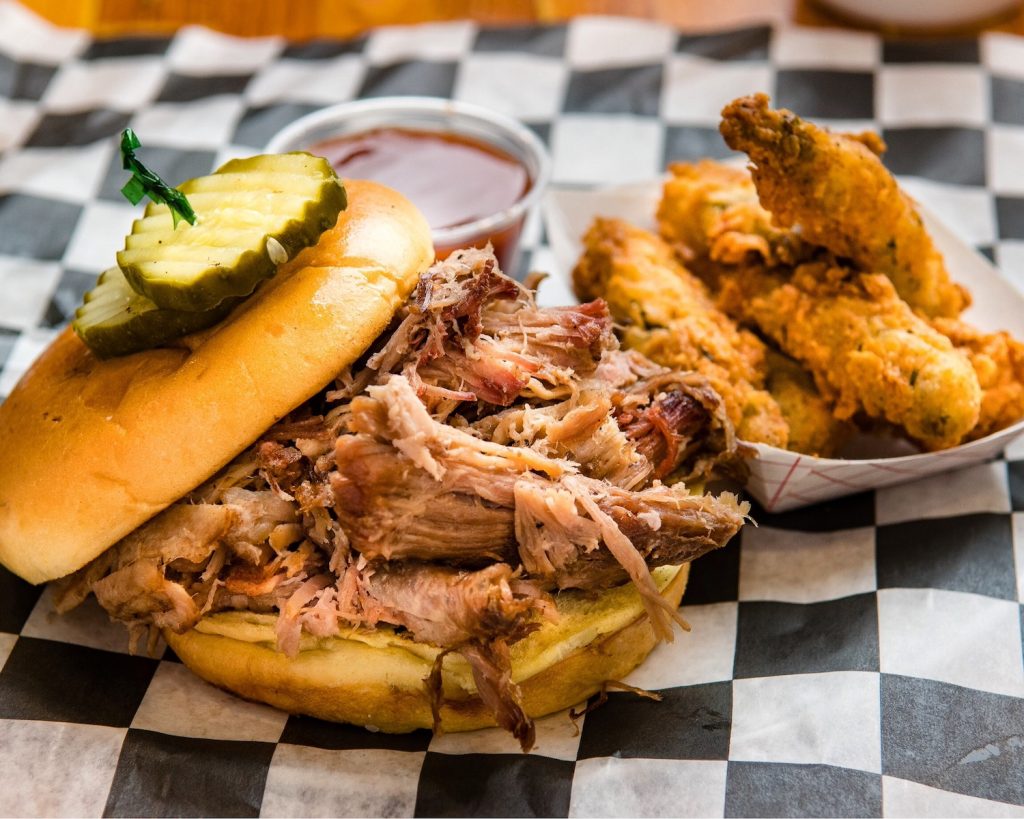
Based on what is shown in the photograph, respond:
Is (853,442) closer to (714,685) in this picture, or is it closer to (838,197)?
(838,197)

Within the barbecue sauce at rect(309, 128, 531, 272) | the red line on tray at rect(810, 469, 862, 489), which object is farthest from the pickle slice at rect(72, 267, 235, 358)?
the red line on tray at rect(810, 469, 862, 489)

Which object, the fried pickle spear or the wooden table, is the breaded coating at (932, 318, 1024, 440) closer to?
the fried pickle spear

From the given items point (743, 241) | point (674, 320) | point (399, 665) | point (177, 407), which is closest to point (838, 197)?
point (743, 241)

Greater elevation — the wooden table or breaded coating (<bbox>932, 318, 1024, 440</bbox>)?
breaded coating (<bbox>932, 318, 1024, 440</bbox>)

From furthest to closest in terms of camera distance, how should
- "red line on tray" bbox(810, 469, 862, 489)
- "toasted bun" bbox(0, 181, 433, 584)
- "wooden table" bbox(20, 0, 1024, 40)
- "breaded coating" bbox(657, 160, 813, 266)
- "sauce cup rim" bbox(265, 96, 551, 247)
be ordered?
"wooden table" bbox(20, 0, 1024, 40)
"sauce cup rim" bbox(265, 96, 551, 247)
"breaded coating" bbox(657, 160, 813, 266)
"red line on tray" bbox(810, 469, 862, 489)
"toasted bun" bbox(0, 181, 433, 584)

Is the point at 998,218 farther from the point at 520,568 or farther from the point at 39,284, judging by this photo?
the point at 39,284

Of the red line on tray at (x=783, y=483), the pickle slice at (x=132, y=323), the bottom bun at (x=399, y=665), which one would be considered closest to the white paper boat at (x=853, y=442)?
the red line on tray at (x=783, y=483)

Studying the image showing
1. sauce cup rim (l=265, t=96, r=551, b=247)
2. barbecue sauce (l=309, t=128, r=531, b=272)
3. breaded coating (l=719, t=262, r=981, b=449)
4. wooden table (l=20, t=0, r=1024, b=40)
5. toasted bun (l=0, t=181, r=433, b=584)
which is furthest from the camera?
wooden table (l=20, t=0, r=1024, b=40)
